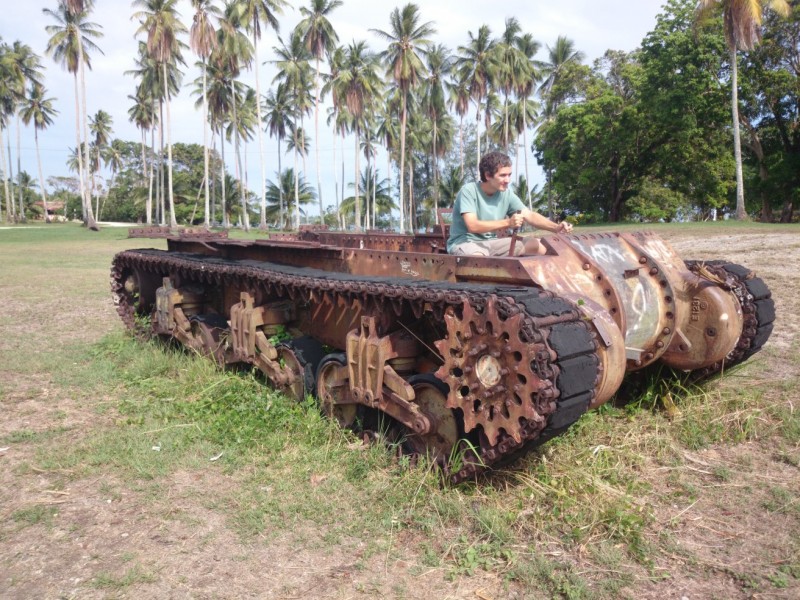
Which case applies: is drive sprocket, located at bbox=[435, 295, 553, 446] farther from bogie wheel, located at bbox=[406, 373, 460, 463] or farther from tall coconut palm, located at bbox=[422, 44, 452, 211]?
tall coconut palm, located at bbox=[422, 44, 452, 211]

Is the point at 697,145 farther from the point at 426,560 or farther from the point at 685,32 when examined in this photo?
the point at 426,560

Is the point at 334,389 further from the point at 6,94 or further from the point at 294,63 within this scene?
the point at 6,94

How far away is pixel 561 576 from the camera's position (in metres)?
3.23

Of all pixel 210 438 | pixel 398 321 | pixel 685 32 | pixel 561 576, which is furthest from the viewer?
pixel 685 32

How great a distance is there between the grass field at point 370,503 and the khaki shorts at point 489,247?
1470 millimetres

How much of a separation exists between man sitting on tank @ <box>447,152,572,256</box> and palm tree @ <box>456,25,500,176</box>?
40990mm

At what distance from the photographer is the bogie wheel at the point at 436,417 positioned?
4.25m

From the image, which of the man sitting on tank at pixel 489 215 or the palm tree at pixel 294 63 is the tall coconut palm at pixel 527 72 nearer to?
the palm tree at pixel 294 63

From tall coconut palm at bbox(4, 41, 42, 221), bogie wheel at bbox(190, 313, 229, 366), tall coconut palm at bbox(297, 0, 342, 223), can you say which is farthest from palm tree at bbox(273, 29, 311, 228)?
bogie wheel at bbox(190, 313, 229, 366)

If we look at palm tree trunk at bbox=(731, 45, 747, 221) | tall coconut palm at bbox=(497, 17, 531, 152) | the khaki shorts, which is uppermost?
tall coconut palm at bbox=(497, 17, 531, 152)

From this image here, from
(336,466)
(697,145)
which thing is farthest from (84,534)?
(697,145)

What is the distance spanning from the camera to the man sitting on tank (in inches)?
192

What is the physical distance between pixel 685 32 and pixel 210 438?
1313 inches

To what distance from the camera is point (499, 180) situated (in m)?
5.02
